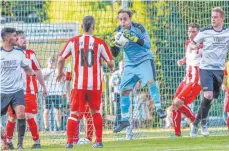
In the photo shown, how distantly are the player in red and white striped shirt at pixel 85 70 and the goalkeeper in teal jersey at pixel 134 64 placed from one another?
1497mm

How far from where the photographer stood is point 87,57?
651 inches

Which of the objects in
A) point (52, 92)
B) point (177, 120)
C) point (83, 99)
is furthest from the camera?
point (52, 92)

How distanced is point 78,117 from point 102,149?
679 mm

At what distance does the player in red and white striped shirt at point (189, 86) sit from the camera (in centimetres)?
2020

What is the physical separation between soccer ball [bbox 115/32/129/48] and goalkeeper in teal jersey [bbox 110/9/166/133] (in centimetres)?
9

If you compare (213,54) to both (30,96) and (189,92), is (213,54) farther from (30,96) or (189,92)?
(30,96)

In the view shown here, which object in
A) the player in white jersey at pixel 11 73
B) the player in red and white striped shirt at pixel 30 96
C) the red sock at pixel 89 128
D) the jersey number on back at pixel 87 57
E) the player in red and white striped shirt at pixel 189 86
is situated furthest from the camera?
the player in red and white striped shirt at pixel 189 86

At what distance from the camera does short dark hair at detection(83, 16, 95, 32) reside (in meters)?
16.2

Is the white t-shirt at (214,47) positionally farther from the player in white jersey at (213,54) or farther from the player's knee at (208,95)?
the player's knee at (208,95)

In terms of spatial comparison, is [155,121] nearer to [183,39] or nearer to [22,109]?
[183,39]

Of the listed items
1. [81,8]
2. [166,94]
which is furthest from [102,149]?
[81,8]

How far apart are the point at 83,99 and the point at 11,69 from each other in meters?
1.41

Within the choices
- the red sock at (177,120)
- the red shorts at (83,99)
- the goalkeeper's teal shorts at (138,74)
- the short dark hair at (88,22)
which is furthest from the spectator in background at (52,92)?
the short dark hair at (88,22)

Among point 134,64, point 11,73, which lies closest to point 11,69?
point 11,73
